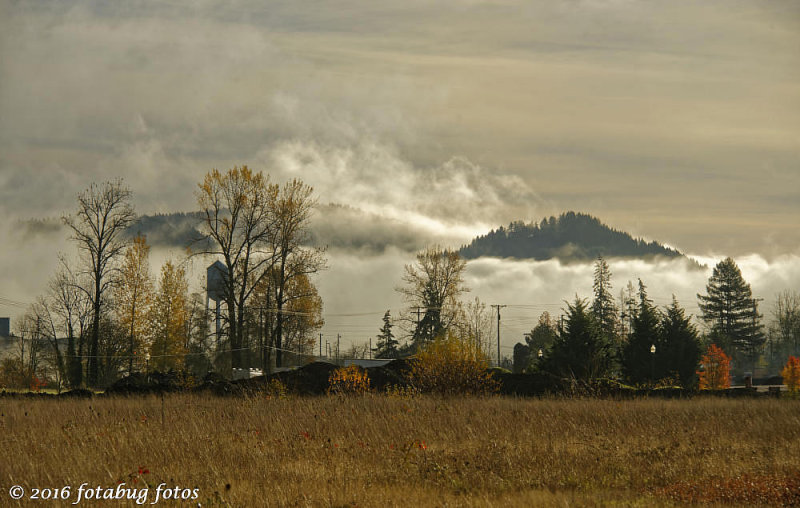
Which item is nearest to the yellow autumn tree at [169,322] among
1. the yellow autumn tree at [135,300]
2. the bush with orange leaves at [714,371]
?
the yellow autumn tree at [135,300]

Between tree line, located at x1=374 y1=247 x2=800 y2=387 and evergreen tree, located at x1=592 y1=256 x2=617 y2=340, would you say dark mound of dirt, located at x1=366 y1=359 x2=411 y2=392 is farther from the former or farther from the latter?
evergreen tree, located at x1=592 y1=256 x2=617 y2=340

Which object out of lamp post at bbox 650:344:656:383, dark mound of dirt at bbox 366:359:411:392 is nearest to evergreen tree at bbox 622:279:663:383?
lamp post at bbox 650:344:656:383

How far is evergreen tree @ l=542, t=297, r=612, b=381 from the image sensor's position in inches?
1619

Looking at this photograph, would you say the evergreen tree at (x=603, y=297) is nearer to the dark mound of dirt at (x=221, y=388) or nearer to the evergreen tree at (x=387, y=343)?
the evergreen tree at (x=387, y=343)

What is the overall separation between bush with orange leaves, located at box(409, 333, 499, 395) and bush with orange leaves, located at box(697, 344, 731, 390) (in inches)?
1231

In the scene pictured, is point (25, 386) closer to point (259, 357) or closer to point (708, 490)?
point (259, 357)

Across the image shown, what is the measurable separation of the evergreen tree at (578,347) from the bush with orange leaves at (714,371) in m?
17.7

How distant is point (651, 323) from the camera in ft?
157

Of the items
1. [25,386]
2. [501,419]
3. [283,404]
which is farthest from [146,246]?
[501,419]

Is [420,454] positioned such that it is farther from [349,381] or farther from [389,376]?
[389,376]

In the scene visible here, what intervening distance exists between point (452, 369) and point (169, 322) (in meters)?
28.5

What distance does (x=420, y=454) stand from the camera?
46.4ft

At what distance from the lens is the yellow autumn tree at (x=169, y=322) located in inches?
2029

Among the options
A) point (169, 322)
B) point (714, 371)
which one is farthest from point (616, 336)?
point (169, 322)
